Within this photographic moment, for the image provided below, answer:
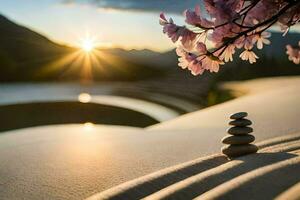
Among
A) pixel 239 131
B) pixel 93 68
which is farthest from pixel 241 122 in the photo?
pixel 93 68

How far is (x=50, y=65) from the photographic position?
112 feet

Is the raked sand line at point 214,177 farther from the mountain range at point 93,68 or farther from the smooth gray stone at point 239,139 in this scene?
the mountain range at point 93,68

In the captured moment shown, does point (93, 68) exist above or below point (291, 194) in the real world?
above

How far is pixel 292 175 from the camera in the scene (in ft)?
11.6

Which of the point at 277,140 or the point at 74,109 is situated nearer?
the point at 277,140

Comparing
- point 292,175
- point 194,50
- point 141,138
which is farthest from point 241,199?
point 141,138

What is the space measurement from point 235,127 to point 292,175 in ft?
4.02

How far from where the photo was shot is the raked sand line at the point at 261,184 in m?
3.20

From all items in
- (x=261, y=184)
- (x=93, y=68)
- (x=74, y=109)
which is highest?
(x=93, y=68)

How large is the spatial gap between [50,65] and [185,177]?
102 feet

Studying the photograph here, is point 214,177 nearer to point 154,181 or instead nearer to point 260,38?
point 154,181

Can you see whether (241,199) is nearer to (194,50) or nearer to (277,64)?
(194,50)

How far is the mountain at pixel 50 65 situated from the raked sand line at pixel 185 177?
27409mm

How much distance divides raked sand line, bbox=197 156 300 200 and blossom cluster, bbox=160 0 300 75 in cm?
86
